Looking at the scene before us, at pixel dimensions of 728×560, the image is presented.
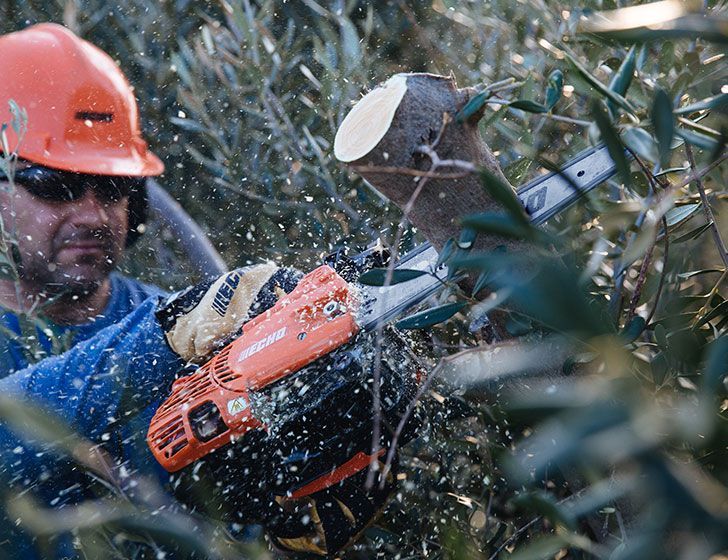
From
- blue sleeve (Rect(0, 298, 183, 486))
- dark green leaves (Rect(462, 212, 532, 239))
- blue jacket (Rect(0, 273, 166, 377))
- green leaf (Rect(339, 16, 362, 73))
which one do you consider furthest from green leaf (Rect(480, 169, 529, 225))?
green leaf (Rect(339, 16, 362, 73))

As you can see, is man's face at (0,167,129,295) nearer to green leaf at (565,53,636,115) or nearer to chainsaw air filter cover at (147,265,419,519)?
chainsaw air filter cover at (147,265,419,519)

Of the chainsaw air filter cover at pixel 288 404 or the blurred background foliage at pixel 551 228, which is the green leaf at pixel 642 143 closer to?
the blurred background foliage at pixel 551 228

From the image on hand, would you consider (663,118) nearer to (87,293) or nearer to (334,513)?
(334,513)

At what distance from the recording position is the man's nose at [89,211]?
2.50 metres

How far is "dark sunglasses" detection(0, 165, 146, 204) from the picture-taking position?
2520 millimetres

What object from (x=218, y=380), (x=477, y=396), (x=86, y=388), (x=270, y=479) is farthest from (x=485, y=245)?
(x=86, y=388)

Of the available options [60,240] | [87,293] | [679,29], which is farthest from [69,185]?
[679,29]

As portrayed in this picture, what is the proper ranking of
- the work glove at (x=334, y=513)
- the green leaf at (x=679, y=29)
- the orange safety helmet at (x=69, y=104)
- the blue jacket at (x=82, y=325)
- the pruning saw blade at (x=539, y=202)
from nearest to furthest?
1. the green leaf at (x=679, y=29)
2. the pruning saw blade at (x=539, y=202)
3. the work glove at (x=334, y=513)
4. the blue jacket at (x=82, y=325)
5. the orange safety helmet at (x=69, y=104)

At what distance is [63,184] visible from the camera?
257cm

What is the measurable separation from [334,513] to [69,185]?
138cm

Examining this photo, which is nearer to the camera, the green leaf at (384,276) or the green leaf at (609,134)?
the green leaf at (609,134)

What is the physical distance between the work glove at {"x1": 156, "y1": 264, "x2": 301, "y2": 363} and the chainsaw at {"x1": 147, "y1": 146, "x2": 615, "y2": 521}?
6.1 inches

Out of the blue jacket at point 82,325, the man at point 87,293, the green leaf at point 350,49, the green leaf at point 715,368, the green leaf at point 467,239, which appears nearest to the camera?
the green leaf at point 715,368

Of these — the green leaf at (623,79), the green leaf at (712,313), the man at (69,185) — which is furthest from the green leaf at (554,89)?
the man at (69,185)
